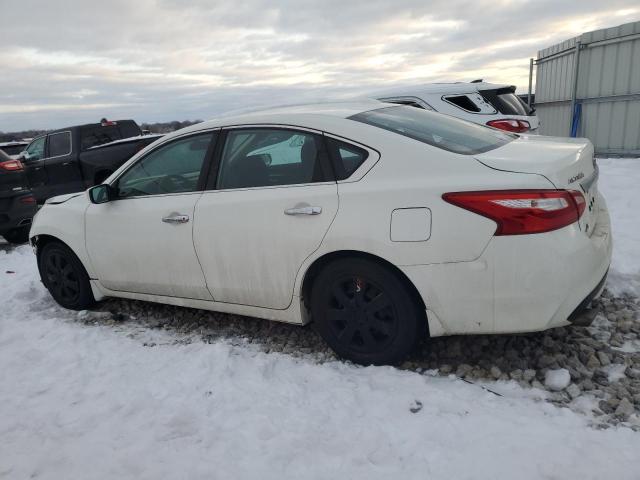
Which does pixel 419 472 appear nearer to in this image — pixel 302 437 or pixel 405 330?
pixel 302 437

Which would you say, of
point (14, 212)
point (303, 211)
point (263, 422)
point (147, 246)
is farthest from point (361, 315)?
point (14, 212)

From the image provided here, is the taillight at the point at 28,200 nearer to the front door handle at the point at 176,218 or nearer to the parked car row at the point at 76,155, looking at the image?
the parked car row at the point at 76,155

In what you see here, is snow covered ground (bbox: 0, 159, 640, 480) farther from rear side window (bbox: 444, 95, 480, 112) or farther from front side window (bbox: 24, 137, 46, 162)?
front side window (bbox: 24, 137, 46, 162)

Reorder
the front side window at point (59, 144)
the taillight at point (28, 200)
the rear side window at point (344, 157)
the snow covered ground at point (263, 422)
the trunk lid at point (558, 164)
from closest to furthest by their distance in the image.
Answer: the snow covered ground at point (263, 422) < the trunk lid at point (558, 164) < the rear side window at point (344, 157) < the taillight at point (28, 200) < the front side window at point (59, 144)

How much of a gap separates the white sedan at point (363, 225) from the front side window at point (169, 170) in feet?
0.04

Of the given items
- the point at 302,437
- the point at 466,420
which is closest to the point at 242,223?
the point at 302,437

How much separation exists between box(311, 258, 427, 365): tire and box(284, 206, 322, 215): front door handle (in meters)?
0.32

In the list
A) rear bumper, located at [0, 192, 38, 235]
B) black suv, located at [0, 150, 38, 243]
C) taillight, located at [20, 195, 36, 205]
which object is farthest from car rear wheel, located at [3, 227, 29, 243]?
taillight, located at [20, 195, 36, 205]

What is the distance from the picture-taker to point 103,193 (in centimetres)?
405

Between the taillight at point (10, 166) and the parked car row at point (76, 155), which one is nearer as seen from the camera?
the taillight at point (10, 166)

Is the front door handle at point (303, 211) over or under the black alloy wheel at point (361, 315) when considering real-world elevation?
over

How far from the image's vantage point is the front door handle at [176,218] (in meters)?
3.60

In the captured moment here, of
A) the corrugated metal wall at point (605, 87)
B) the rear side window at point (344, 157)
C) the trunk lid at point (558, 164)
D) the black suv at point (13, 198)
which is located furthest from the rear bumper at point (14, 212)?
the corrugated metal wall at point (605, 87)

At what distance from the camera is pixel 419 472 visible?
2.27 metres
